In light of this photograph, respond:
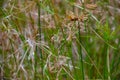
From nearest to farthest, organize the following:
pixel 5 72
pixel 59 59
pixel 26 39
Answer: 1. pixel 59 59
2. pixel 26 39
3. pixel 5 72

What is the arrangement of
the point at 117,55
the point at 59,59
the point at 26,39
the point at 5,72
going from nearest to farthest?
the point at 59,59 → the point at 26,39 → the point at 5,72 → the point at 117,55

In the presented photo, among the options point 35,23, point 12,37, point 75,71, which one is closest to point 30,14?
point 35,23

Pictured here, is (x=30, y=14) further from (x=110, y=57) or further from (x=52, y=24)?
(x=110, y=57)

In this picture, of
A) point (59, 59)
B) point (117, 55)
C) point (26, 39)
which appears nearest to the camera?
point (59, 59)

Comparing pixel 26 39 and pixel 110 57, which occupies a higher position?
pixel 26 39

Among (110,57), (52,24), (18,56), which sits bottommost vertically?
(110,57)

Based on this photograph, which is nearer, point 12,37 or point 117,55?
point 12,37

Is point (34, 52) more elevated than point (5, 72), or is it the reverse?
point (34, 52)

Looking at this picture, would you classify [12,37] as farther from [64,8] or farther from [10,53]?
[64,8]

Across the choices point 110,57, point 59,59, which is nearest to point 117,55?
point 110,57
